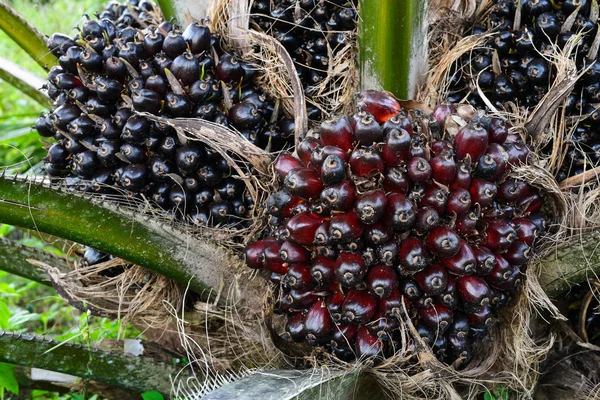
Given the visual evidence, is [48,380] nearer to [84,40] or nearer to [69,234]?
[69,234]

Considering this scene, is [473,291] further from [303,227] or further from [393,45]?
[393,45]

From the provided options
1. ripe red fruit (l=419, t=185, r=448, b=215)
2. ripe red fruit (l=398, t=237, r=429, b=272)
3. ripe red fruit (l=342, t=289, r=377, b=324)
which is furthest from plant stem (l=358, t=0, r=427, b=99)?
ripe red fruit (l=342, t=289, r=377, b=324)

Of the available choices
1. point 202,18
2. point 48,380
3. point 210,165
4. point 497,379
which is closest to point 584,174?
point 497,379

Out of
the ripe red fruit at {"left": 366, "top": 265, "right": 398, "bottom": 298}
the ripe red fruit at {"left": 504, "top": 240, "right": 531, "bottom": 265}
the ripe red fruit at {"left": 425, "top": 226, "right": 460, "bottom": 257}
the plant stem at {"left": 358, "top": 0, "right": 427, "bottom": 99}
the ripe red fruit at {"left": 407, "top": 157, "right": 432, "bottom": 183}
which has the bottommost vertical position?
the ripe red fruit at {"left": 504, "top": 240, "right": 531, "bottom": 265}

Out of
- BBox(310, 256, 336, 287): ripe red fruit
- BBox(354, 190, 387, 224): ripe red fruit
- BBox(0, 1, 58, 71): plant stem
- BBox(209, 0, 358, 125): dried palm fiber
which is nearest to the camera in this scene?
BBox(354, 190, 387, 224): ripe red fruit

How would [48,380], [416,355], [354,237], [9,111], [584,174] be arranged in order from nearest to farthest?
[354,237], [416,355], [584,174], [48,380], [9,111]

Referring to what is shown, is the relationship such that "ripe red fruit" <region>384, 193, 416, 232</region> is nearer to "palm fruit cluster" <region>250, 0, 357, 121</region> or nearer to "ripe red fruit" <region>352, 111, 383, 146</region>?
"ripe red fruit" <region>352, 111, 383, 146</region>

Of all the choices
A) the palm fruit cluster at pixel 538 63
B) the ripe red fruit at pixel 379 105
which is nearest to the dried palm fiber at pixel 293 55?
the ripe red fruit at pixel 379 105
